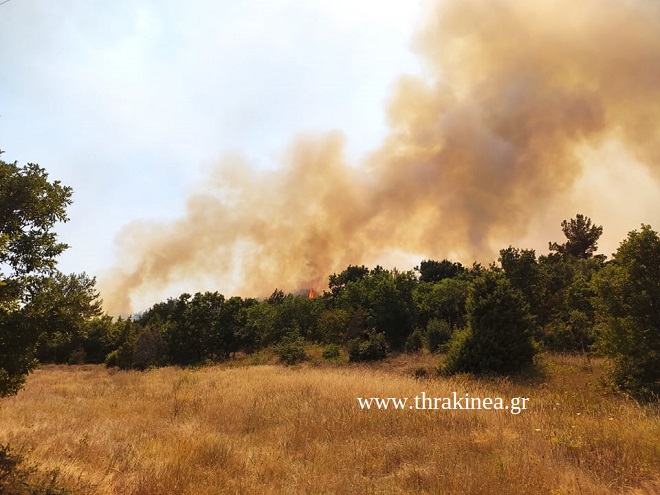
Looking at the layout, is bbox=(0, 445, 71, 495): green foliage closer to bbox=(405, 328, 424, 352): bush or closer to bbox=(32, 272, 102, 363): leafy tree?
bbox=(32, 272, 102, 363): leafy tree

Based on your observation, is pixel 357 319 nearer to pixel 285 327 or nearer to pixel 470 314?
pixel 285 327

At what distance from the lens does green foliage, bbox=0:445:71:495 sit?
459 cm

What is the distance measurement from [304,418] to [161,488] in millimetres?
4825

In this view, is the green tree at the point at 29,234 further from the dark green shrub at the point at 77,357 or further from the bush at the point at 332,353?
the dark green shrub at the point at 77,357

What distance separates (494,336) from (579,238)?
50935 mm

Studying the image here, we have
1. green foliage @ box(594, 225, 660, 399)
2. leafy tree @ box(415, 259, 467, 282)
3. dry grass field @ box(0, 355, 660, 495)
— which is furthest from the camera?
leafy tree @ box(415, 259, 467, 282)

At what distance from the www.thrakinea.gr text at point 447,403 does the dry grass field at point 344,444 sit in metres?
0.36

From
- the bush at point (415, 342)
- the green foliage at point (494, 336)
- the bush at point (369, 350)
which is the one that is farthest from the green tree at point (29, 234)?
the bush at point (415, 342)

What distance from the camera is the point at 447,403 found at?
10617 millimetres

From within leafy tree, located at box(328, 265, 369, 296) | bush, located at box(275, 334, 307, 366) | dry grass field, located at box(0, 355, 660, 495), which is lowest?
bush, located at box(275, 334, 307, 366)

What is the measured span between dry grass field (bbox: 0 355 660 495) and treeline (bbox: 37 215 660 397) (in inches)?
98.8

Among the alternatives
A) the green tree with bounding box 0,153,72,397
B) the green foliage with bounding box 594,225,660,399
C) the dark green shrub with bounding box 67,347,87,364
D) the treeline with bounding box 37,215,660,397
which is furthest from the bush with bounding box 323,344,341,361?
the dark green shrub with bounding box 67,347,87,364

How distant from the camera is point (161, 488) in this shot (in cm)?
536

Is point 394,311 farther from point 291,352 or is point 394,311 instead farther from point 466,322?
point 466,322
